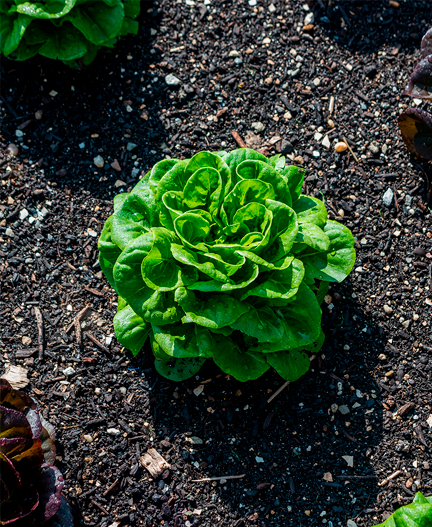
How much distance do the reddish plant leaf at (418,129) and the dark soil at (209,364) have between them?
16 cm

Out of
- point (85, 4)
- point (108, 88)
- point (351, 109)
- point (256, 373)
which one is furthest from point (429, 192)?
point (85, 4)

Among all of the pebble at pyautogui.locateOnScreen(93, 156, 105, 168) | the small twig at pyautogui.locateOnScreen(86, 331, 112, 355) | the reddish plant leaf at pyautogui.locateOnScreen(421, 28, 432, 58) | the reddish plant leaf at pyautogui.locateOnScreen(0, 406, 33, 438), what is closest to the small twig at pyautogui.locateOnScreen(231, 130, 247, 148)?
the pebble at pyautogui.locateOnScreen(93, 156, 105, 168)

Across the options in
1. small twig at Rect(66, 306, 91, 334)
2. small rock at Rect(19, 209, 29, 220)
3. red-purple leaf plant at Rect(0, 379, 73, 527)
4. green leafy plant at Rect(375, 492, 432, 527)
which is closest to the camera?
green leafy plant at Rect(375, 492, 432, 527)

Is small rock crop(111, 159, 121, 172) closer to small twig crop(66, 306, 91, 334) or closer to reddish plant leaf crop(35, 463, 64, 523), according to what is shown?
small twig crop(66, 306, 91, 334)

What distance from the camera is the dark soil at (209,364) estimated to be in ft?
11.3

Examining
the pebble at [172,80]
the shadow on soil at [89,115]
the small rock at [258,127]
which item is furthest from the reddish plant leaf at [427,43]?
the shadow on soil at [89,115]

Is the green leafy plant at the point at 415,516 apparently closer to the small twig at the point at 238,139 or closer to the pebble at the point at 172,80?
the small twig at the point at 238,139

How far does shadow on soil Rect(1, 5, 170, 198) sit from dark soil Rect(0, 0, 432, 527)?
1 cm

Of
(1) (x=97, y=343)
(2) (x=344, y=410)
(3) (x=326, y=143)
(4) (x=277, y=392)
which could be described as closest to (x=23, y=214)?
(1) (x=97, y=343)

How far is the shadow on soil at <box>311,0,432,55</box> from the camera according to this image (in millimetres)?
4398

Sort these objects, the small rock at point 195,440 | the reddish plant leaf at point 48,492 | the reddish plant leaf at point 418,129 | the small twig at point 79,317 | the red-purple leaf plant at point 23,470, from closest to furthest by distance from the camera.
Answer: the red-purple leaf plant at point 23,470, the reddish plant leaf at point 48,492, the small rock at point 195,440, the small twig at point 79,317, the reddish plant leaf at point 418,129

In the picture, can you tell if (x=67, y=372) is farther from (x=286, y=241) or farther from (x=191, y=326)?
(x=286, y=241)

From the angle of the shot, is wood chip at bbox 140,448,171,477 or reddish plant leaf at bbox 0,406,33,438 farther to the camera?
wood chip at bbox 140,448,171,477

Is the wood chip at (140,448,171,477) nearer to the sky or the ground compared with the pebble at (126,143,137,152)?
nearer to the ground
